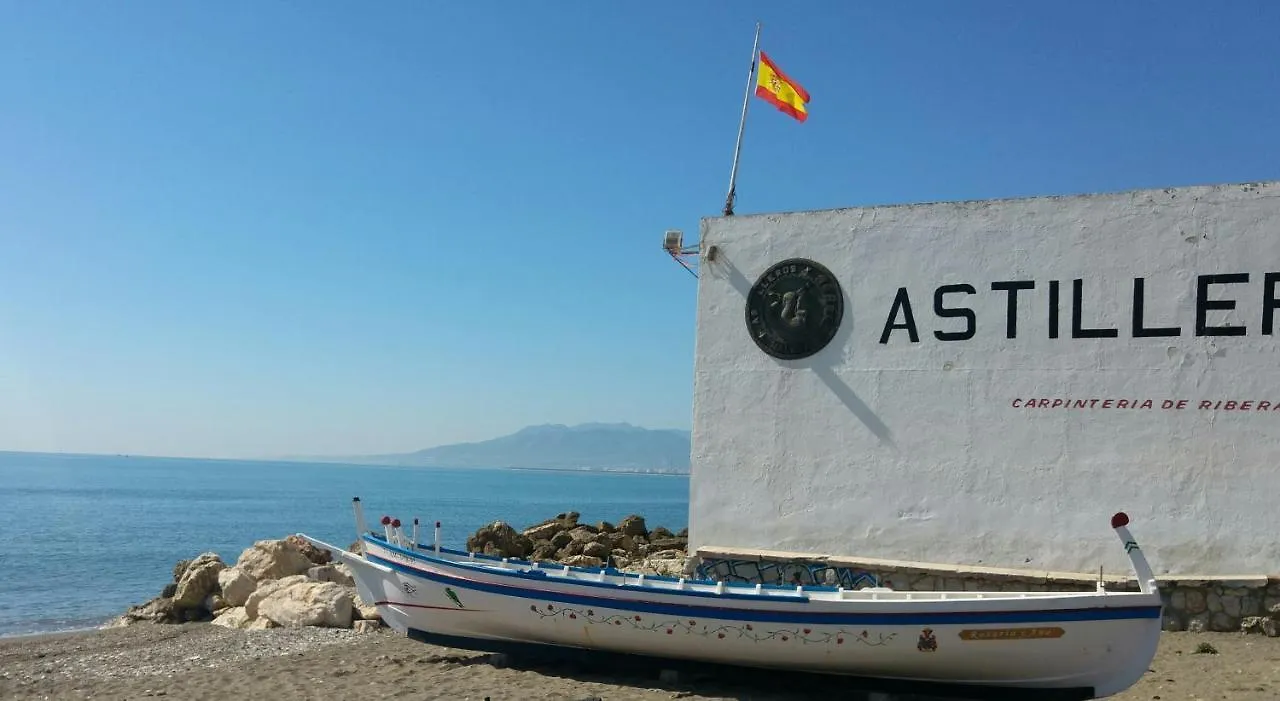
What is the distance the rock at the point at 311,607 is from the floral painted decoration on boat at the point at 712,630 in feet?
15.5

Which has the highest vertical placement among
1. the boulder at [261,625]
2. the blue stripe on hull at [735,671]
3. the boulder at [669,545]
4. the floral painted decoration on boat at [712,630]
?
the floral painted decoration on boat at [712,630]

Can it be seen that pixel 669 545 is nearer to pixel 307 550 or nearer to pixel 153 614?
pixel 307 550

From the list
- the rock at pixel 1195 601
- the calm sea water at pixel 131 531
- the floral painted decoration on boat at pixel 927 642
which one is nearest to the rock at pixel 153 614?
the calm sea water at pixel 131 531

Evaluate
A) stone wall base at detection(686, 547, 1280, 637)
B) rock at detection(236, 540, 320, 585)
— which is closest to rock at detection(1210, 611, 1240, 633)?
stone wall base at detection(686, 547, 1280, 637)

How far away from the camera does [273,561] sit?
1541 centimetres

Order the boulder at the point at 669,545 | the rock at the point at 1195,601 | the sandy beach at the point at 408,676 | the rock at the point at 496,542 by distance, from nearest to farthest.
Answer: the sandy beach at the point at 408,676 → the rock at the point at 1195,601 → the rock at the point at 496,542 → the boulder at the point at 669,545

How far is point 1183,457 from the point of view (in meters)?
9.62

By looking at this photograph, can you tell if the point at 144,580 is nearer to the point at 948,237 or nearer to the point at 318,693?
the point at 318,693

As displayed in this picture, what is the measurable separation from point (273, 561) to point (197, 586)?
1.74 m

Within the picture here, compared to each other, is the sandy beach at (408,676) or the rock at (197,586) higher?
the sandy beach at (408,676)

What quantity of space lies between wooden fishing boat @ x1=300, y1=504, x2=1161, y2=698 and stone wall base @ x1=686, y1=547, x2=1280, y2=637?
1.71 metres

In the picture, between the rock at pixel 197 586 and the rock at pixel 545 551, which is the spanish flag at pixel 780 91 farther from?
the rock at pixel 197 586

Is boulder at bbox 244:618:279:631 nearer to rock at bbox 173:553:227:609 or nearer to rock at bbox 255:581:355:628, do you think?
rock at bbox 255:581:355:628

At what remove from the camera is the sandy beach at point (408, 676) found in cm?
834
